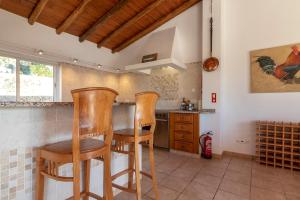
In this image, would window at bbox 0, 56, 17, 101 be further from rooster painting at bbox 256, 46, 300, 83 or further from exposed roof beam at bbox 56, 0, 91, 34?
rooster painting at bbox 256, 46, 300, 83

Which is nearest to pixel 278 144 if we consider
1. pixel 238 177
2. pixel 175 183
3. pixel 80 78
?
pixel 238 177

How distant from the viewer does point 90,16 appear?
3.93 meters

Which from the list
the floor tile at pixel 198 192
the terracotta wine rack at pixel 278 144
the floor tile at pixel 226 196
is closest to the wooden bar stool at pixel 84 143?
the floor tile at pixel 198 192

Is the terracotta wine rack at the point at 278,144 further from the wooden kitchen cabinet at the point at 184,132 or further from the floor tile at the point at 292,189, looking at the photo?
the wooden kitchen cabinet at the point at 184,132

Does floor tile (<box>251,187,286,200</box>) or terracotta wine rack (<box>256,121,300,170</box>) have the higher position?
terracotta wine rack (<box>256,121,300,170</box>)

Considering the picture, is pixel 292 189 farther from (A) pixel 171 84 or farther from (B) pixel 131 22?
(B) pixel 131 22

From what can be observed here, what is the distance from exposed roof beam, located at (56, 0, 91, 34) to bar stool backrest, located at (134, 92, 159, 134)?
274cm

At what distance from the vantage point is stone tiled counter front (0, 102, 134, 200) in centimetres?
112

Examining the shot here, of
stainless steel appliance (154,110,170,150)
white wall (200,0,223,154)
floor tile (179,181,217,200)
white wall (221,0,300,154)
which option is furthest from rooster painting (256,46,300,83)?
floor tile (179,181,217,200)

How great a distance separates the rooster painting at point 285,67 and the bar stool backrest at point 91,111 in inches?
123

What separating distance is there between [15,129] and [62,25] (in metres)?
3.43

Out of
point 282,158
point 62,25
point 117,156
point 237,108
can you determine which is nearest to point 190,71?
point 237,108

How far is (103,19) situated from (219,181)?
3939 millimetres

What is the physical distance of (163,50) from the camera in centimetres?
414
